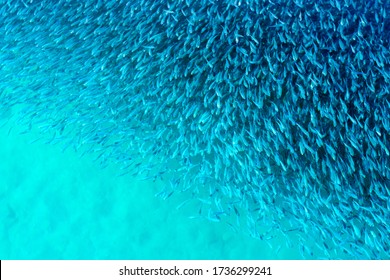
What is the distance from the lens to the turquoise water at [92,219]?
1016 mm

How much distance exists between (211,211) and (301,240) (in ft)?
0.77

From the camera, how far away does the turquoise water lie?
1.02 meters

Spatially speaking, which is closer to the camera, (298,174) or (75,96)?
(298,174)

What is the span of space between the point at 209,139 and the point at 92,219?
364 millimetres

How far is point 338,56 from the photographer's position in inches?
38.6

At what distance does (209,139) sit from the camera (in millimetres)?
1021

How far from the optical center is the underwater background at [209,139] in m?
0.98

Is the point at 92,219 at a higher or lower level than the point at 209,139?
lower

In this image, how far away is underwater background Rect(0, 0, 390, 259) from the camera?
98cm

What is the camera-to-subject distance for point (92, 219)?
1039mm
